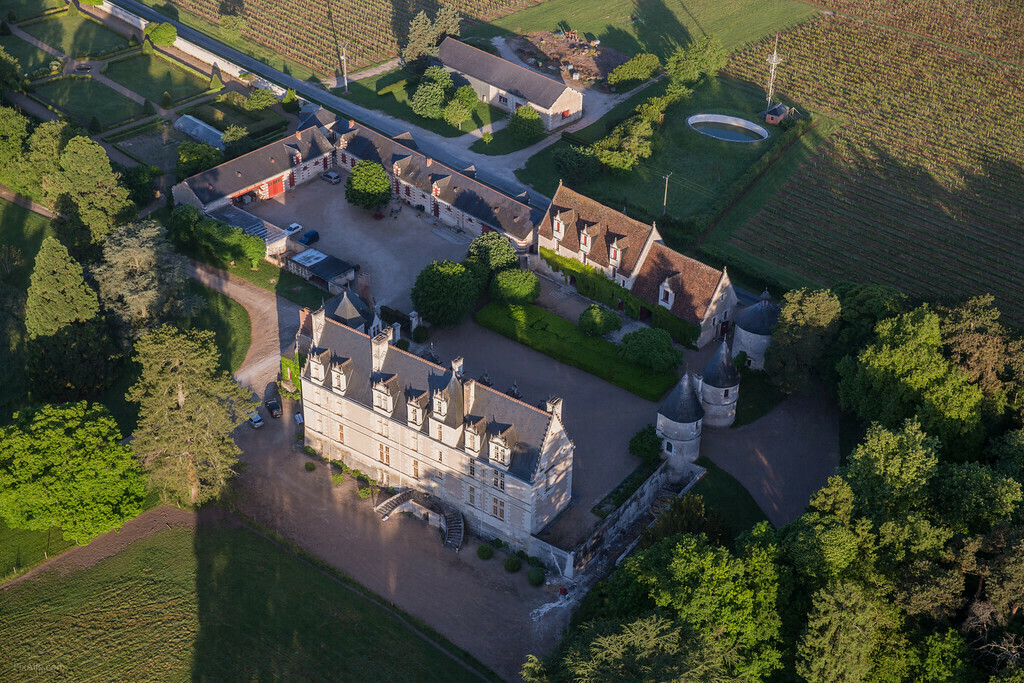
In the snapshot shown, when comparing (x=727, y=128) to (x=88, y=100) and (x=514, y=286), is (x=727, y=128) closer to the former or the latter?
(x=514, y=286)

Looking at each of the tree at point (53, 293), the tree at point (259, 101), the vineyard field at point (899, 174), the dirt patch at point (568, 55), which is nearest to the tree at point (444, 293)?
the tree at point (53, 293)

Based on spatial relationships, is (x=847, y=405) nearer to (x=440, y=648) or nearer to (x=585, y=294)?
(x=585, y=294)

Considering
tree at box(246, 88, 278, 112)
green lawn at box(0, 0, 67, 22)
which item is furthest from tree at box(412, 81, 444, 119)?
green lawn at box(0, 0, 67, 22)

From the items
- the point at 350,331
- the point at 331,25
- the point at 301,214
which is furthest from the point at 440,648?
the point at 331,25

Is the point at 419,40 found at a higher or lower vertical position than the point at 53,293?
higher

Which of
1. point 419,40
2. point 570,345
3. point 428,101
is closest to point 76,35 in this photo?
point 419,40

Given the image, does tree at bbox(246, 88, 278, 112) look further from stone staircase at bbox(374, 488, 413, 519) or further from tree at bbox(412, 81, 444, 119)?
stone staircase at bbox(374, 488, 413, 519)
